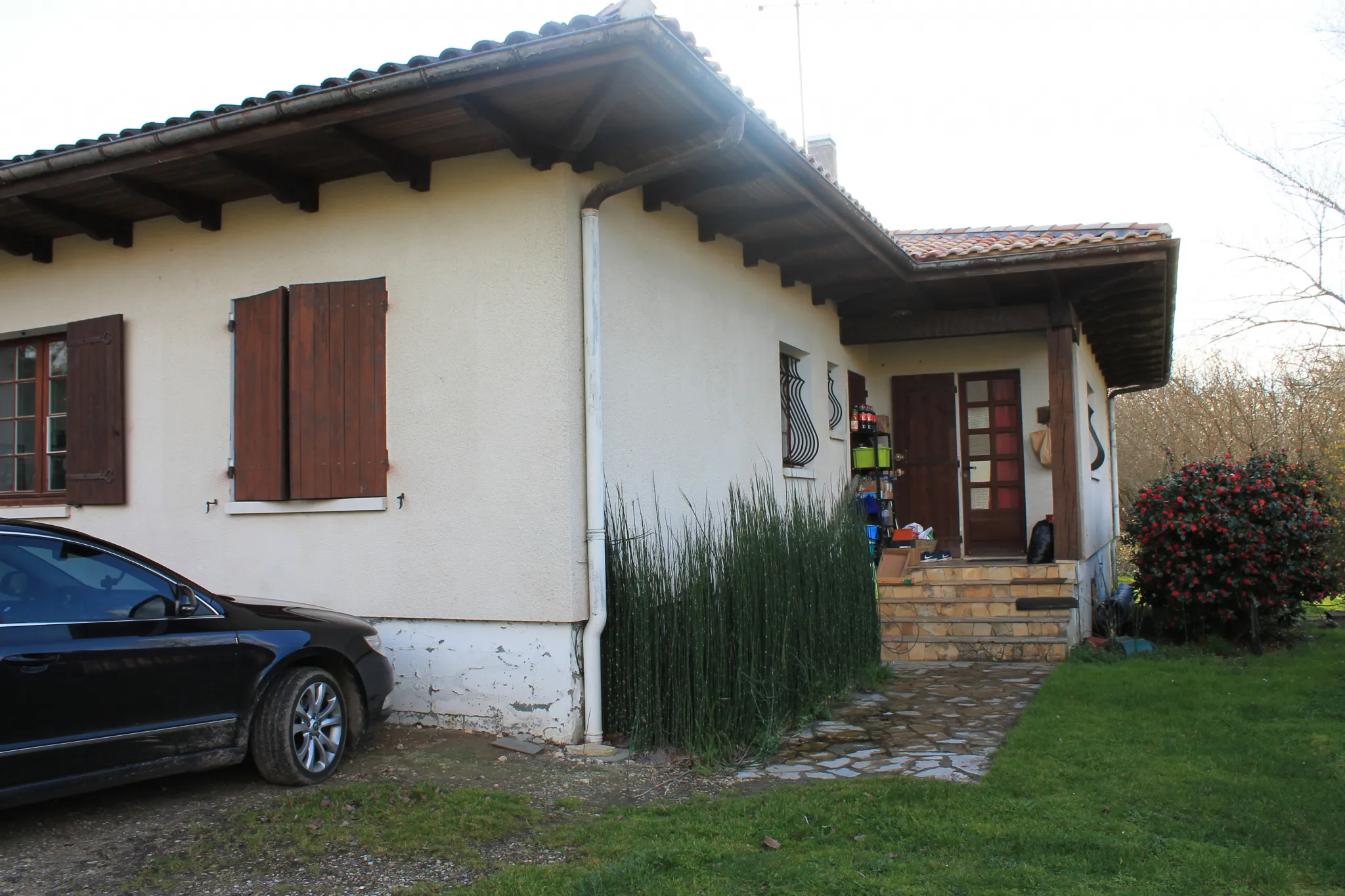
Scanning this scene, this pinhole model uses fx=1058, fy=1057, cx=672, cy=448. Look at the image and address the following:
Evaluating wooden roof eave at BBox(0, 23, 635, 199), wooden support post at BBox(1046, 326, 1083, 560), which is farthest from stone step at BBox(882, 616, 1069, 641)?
wooden roof eave at BBox(0, 23, 635, 199)

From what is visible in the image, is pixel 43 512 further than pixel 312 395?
Yes

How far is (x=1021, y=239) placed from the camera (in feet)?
32.6

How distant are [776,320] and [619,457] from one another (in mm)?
3290

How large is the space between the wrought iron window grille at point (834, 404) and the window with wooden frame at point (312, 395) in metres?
5.13

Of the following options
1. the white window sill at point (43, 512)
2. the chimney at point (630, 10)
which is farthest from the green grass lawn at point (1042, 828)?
the white window sill at point (43, 512)

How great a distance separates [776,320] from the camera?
905cm

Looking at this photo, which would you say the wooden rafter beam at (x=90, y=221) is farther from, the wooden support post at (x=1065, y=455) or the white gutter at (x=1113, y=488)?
the white gutter at (x=1113, y=488)

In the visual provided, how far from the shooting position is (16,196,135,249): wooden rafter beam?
6.66m

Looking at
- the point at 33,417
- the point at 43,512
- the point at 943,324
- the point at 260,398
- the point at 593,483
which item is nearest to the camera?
the point at 593,483

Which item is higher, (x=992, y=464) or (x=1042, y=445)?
(x=1042, y=445)

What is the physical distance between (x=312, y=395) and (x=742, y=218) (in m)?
3.21

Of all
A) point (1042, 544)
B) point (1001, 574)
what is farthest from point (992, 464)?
point (1001, 574)

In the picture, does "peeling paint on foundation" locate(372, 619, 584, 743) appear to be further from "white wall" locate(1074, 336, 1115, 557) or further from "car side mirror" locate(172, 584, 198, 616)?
"white wall" locate(1074, 336, 1115, 557)

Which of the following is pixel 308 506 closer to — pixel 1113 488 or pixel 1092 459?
pixel 1092 459
